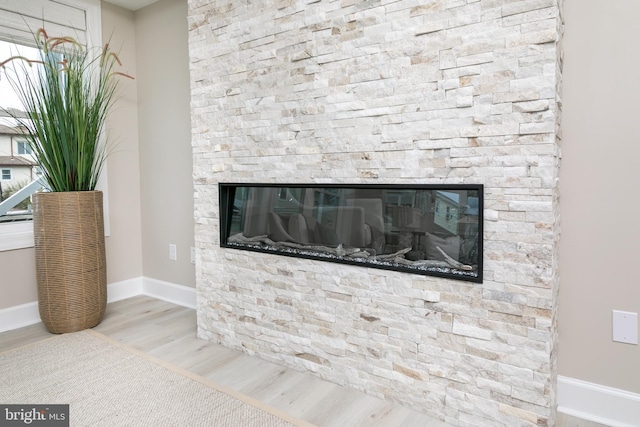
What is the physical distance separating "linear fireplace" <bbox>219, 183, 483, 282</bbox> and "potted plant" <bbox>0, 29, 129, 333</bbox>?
3.26 ft

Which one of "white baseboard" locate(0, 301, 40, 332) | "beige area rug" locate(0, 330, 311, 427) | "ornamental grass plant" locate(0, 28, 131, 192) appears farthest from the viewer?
"white baseboard" locate(0, 301, 40, 332)

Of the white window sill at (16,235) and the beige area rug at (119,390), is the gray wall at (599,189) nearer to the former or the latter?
the beige area rug at (119,390)

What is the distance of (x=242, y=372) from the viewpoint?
211 centimetres

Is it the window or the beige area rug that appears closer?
the beige area rug

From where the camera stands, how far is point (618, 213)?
5.27ft

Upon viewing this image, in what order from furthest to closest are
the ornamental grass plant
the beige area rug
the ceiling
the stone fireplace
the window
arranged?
the ceiling
the window
the ornamental grass plant
the beige area rug
the stone fireplace

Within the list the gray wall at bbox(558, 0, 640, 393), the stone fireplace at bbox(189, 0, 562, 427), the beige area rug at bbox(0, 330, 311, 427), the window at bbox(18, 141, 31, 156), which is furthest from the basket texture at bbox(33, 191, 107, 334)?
the gray wall at bbox(558, 0, 640, 393)

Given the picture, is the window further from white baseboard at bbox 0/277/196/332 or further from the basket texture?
white baseboard at bbox 0/277/196/332

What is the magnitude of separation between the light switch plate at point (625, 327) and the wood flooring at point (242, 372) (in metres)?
0.38

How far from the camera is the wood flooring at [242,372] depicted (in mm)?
1701

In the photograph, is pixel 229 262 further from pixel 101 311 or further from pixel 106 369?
pixel 101 311

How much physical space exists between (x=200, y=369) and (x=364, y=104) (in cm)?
161

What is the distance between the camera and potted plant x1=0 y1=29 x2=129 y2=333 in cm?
248

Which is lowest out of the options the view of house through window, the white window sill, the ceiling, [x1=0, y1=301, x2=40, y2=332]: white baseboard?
[x1=0, y1=301, x2=40, y2=332]: white baseboard
